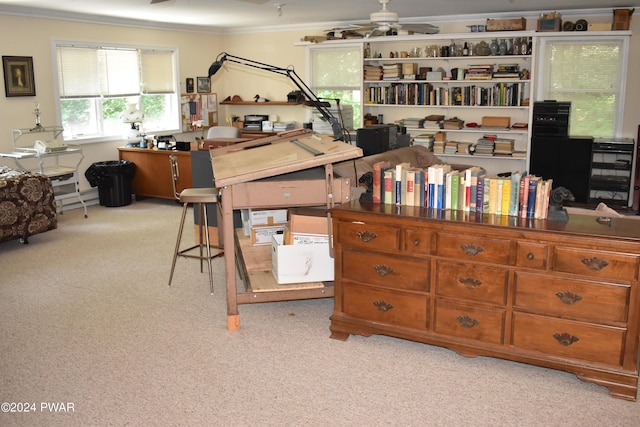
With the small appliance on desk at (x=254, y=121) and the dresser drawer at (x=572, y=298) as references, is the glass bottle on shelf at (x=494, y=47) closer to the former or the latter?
the small appliance on desk at (x=254, y=121)

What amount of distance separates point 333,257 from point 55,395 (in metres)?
1.73

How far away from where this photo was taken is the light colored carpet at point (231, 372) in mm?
2855

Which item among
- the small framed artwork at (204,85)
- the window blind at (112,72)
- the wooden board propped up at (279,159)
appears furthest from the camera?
the small framed artwork at (204,85)

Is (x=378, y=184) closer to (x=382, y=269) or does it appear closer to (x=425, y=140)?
(x=382, y=269)

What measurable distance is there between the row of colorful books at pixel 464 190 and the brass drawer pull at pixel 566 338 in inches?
24.9

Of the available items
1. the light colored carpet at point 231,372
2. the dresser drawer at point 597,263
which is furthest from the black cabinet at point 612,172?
the dresser drawer at point 597,263

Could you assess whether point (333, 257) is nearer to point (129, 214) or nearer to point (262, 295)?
point (262, 295)

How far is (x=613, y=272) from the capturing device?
288cm

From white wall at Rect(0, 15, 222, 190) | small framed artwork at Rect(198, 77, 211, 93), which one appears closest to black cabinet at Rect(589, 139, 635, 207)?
small framed artwork at Rect(198, 77, 211, 93)

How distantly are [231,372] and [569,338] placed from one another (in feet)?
5.90

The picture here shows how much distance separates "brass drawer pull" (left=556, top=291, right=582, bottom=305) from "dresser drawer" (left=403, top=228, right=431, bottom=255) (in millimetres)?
707

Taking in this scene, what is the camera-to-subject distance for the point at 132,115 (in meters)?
8.11

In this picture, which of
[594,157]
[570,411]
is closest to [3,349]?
[570,411]

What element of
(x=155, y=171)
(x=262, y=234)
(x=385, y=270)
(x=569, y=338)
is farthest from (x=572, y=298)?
(x=155, y=171)
